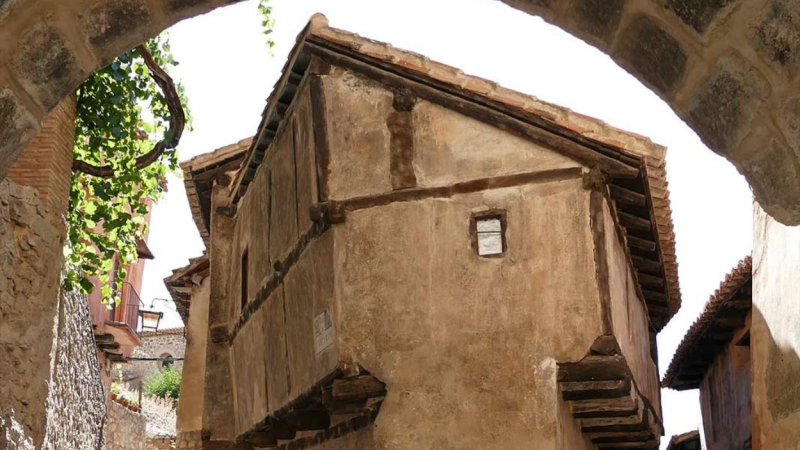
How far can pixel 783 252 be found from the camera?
5.96m

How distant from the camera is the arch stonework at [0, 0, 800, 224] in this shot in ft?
9.84

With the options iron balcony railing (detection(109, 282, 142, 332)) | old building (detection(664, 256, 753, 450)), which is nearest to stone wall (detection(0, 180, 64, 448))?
old building (detection(664, 256, 753, 450))

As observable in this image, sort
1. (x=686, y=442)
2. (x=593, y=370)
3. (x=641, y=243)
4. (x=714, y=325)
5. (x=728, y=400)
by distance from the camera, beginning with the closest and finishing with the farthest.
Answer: (x=593, y=370), (x=641, y=243), (x=714, y=325), (x=728, y=400), (x=686, y=442)

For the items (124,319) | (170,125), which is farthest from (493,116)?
(124,319)

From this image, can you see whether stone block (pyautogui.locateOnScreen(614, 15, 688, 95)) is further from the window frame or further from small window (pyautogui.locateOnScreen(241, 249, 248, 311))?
small window (pyautogui.locateOnScreen(241, 249, 248, 311))

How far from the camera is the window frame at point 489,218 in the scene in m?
10.2

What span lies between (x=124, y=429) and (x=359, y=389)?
51.8ft

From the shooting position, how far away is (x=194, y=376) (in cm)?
1695

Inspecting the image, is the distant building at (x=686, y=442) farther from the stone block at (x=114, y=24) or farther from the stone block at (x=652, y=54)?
the stone block at (x=114, y=24)

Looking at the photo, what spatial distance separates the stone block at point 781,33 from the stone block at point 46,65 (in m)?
2.13

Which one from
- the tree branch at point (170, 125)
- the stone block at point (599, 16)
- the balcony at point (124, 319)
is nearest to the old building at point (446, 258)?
the tree branch at point (170, 125)

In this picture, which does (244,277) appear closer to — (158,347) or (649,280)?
(649,280)

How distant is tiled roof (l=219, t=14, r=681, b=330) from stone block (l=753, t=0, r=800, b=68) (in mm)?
7255

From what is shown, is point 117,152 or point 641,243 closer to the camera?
point 117,152
